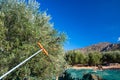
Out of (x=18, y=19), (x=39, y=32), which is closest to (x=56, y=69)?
(x=39, y=32)

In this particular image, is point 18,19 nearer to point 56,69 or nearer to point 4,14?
point 4,14

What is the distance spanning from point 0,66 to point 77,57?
88.6 m

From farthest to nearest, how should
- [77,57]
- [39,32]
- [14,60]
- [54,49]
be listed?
[77,57], [54,49], [39,32], [14,60]

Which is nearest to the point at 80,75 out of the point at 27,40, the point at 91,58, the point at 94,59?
the point at 27,40

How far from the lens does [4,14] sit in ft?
66.8

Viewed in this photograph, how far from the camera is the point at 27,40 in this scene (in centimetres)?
2030

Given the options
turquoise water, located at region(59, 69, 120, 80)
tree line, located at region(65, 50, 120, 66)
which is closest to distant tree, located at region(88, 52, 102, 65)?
tree line, located at region(65, 50, 120, 66)

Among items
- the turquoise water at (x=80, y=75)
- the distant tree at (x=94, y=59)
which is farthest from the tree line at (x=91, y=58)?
the turquoise water at (x=80, y=75)

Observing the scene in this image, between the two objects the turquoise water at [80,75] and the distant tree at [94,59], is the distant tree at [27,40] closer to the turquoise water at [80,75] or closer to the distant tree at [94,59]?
the turquoise water at [80,75]

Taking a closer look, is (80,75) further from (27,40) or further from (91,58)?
(91,58)

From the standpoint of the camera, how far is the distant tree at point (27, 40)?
19219mm

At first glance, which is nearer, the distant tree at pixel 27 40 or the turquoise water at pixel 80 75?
the distant tree at pixel 27 40

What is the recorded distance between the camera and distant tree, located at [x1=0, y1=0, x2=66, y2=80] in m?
19.2

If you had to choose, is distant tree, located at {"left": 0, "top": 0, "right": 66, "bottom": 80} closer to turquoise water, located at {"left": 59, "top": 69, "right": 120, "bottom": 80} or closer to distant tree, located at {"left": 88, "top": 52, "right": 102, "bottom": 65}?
turquoise water, located at {"left": 59, "top": 69, "right": 120, "bottom": 80}
